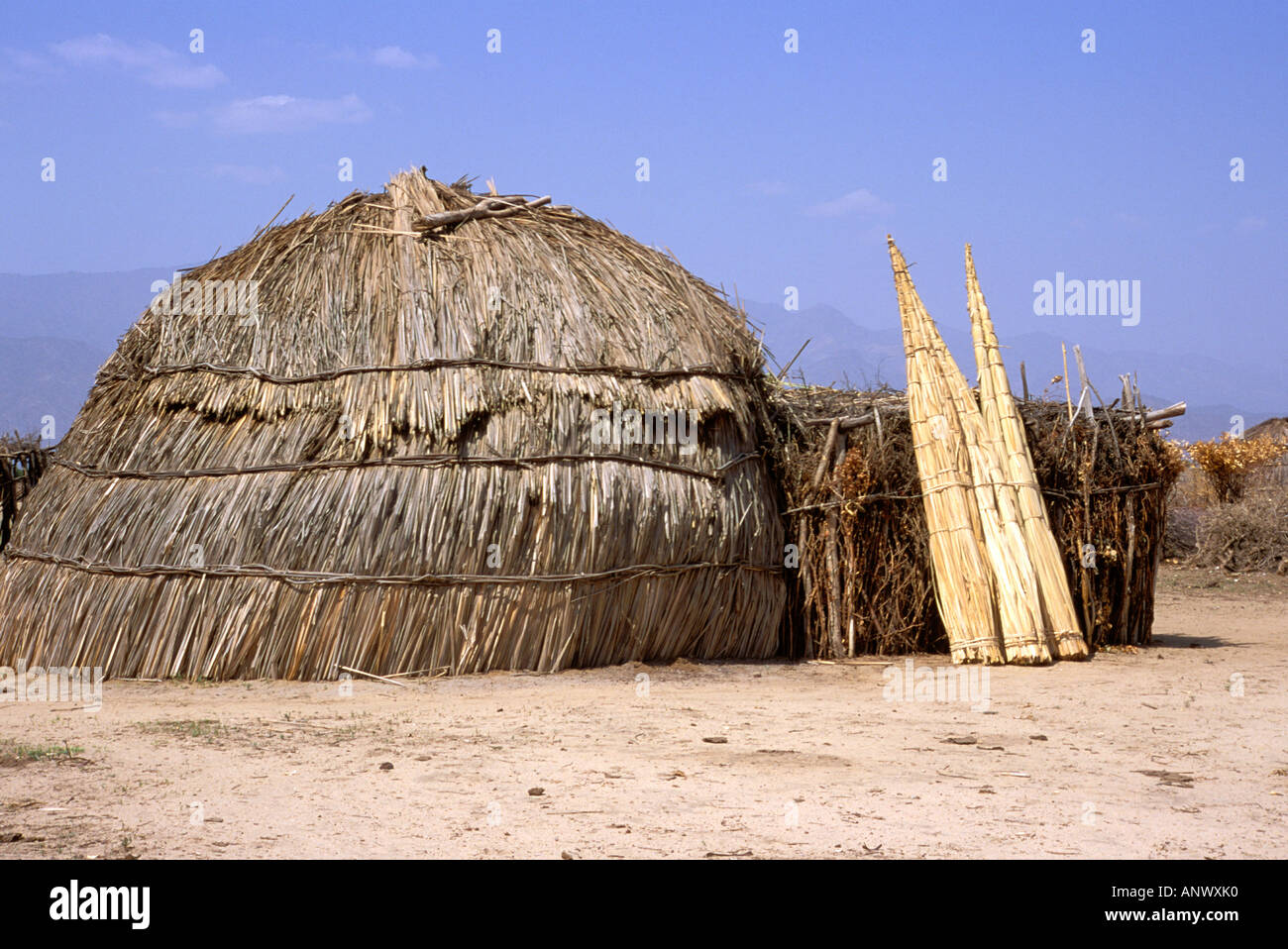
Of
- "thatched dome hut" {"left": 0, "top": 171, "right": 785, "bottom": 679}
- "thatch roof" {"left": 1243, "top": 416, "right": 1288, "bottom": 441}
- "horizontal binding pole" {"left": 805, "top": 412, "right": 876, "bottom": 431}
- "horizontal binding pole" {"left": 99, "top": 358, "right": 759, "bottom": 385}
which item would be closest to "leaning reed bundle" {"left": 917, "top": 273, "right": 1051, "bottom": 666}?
"horizontal binding pole" {"left": 805, "top": 412, "right": 876, "bottom": 431}

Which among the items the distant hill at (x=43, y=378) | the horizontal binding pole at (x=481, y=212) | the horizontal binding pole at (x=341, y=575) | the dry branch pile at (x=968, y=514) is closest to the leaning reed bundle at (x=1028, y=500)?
the dry branch pile at (x=968, y=514)

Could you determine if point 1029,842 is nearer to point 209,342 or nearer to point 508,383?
point 508,383

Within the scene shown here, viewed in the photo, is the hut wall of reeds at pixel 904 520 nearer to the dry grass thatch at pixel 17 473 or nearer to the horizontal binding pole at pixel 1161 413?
the horizontal binding pole at pixel 1161 413

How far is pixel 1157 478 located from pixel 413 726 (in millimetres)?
6727

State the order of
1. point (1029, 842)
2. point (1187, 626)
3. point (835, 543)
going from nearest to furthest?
point (1029, 842)
point (835, 543)
point (1187, 626)

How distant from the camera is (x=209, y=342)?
911 centimetres

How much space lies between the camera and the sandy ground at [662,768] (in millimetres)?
4555

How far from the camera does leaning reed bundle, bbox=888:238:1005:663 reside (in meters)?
8.95

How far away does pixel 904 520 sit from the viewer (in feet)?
31.6

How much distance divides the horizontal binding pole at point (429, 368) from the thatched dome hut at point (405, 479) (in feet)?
0.09

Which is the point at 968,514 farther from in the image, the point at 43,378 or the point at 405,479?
the point at 43,378
